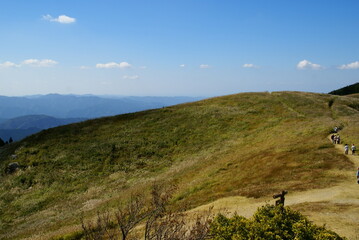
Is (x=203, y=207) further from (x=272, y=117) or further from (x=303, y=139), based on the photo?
(x=272, y=117)

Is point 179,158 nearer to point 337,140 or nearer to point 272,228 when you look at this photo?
point 337,140

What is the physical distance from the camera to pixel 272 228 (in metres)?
11.9

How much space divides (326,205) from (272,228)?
11.3 meters

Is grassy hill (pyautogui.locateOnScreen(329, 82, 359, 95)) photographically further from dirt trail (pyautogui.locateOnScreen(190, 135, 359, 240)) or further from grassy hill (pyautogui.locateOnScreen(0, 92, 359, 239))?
dirt trail (pyautogui.locateOnScreen(190, 135, 359, 240))

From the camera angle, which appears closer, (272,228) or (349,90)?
(272,228)

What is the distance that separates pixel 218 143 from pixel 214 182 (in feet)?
74.4

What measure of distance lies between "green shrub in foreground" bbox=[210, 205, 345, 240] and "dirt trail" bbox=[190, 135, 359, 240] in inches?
185

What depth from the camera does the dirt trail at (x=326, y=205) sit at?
17.1m

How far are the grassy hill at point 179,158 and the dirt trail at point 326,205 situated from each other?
1.41m

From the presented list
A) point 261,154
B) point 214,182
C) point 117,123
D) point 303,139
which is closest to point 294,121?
point 303,139

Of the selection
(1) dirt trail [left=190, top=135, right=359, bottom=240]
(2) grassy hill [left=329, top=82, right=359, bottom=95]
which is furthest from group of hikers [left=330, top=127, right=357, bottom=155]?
(2) grassy hill [left=329, top=82, right=359, bottom=95]

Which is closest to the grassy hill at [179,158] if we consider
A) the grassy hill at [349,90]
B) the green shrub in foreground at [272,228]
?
the green shrub in foreground at [272,228]

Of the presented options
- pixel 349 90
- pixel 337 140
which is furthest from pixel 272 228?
pixel 349 90

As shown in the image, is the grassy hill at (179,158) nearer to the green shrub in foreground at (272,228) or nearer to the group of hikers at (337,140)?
the group of hikers at (337,140)
